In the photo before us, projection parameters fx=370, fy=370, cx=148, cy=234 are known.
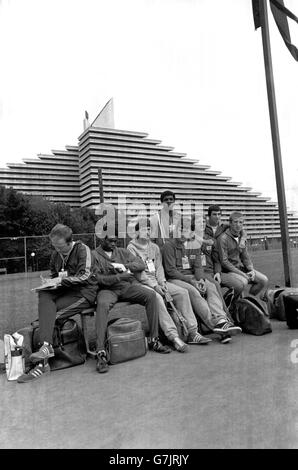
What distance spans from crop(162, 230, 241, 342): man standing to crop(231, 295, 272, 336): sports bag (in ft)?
0.61

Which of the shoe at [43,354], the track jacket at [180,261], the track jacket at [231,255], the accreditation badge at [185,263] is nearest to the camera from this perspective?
the shoe at [43,354]

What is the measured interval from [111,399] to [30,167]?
168 feet

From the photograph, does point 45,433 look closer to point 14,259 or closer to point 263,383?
point 263,383

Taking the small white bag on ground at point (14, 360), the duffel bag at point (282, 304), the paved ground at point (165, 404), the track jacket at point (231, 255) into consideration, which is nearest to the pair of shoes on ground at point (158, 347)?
the paved ground at point (165, 404)

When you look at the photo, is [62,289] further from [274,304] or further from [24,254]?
[24,254]

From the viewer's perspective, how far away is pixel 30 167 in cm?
5022

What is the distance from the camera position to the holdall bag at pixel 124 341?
3.30 m

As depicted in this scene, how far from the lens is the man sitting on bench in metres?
3.57

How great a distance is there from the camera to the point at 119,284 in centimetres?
370

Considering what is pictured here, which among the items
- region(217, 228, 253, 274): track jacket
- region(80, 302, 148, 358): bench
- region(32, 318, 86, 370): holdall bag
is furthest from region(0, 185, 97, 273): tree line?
region(32, 318, 86, 370): holdall bag

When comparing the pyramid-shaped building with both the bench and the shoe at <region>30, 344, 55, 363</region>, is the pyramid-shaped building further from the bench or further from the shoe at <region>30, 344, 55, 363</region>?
the shoe at <region>30, 344, 55, 363</region>

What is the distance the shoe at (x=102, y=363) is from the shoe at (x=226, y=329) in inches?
48.2

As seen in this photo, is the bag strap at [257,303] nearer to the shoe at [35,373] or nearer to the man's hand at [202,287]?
the man's hand at [202,287]
